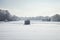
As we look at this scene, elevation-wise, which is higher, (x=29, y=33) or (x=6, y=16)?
(x=6, y=16)

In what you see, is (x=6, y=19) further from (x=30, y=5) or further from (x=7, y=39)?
(x=7, y=39)

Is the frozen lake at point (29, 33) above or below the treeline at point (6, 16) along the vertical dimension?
below

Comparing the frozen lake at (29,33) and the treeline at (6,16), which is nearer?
the frozen lake at (29,33)

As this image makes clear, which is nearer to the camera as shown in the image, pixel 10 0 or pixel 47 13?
pixel 10 0

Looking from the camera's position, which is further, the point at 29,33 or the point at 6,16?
the point at 6,16

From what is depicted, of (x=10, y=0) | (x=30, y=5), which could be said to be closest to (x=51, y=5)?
(x=30, y=5)

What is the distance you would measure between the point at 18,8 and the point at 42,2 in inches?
35.7

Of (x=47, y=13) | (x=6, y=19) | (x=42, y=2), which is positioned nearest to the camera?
(x=42, y=2)

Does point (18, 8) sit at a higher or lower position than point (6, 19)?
higher

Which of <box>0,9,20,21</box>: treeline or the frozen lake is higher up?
<box>0,9,20,21</box>: treeline

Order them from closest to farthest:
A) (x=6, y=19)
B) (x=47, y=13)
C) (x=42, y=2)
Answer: (x=42, y=2)
(x=47, y=13)
(x=6, y=19)

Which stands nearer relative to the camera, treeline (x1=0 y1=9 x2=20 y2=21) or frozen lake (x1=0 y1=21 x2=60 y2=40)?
frozen lake (x1=0 y1=21 x2=60 y2=40)

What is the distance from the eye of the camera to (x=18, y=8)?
355cm

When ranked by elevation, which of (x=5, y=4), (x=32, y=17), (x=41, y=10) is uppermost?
(x=5, y=4)
